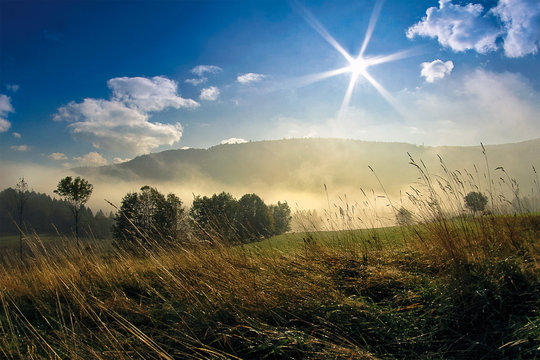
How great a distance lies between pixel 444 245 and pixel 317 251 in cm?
188

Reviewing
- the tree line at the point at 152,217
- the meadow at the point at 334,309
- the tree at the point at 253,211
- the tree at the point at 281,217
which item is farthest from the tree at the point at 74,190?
the meadow at the point at 334,309

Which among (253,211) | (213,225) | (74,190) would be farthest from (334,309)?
(253,211)

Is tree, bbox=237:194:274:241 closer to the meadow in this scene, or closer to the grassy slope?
the meadow

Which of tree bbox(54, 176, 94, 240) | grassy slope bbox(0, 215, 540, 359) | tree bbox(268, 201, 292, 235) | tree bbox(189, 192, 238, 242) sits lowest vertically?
tree bbox(268, 201, 292, 235)

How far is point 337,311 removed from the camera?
2.52 metres

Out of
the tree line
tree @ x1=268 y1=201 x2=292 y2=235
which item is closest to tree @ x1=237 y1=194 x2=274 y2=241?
the tree line

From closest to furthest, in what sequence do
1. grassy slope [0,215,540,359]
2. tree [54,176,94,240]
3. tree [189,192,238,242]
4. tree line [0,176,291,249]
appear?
grassy slope [0,215,540,359], tree [189,192,238,242], tree line [0,176,291,249], tree [54,176,94,240]

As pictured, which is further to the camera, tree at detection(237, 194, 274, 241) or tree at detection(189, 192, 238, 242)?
tree at detection(237, 194, 274, 241)

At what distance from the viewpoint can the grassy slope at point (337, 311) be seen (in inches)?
84.1

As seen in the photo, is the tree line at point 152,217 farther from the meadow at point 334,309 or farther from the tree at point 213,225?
the meadow at point 334,309

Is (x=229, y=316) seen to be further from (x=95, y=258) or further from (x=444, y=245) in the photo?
(x=95, y=258)

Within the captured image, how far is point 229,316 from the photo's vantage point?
2725 millimetres

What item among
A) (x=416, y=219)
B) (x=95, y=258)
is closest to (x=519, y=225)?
Answer: (x=416, y=219)

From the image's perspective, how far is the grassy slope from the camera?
7.01ft
